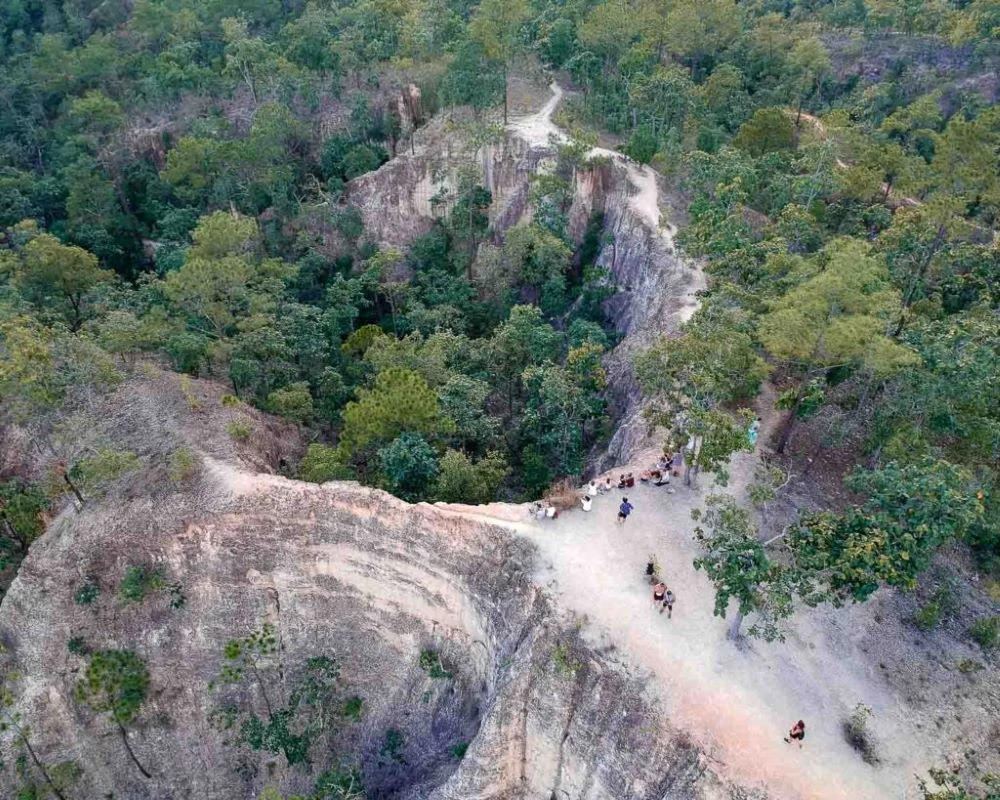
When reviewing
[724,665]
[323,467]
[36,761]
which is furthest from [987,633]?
[36,761]

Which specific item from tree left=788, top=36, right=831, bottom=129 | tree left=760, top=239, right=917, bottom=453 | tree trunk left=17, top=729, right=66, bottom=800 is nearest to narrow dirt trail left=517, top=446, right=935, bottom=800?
tree left=760, top=239, right=917, bottom=453

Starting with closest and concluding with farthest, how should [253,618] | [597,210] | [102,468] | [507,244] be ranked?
[102,468] → [253,618] → [507,244] → [597,210]

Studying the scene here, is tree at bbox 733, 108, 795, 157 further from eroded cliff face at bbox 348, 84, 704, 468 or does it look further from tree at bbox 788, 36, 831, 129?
tree at bbox 788, 36, 831, 129

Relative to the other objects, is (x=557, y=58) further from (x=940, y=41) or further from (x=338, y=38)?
(x=940, y=41)

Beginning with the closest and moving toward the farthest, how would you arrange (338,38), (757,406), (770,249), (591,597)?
(591,597) < (757,406) < (770,249) < (338,38)

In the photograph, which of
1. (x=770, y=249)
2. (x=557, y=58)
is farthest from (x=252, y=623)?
(x=557, y=58)

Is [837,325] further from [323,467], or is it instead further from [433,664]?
[323,467]
